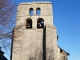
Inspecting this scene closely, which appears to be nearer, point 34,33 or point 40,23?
point 34,33

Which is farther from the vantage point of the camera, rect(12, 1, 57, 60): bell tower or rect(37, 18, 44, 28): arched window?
rect(37, 18, 44, 28): arched window

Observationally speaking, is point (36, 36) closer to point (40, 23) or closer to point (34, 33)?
point (34, 33)

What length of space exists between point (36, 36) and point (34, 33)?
16.4 inches

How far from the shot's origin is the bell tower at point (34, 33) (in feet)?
61.7

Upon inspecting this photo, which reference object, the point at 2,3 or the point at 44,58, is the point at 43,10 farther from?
the point at 2,3

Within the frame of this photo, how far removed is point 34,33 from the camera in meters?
19.8

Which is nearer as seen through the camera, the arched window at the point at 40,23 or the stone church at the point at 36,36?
the stone church at the point at 36,36

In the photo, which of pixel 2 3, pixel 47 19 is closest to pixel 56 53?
pixel 47 19

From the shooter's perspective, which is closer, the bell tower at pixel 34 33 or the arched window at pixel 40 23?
the bell tower at pixel 34 33

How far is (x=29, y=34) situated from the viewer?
19.8 m

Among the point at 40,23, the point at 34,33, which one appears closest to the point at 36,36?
the point at 34,33

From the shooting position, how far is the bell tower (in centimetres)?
1880

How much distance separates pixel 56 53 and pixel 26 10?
235 inches

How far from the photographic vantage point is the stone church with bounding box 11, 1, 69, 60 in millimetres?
18797
